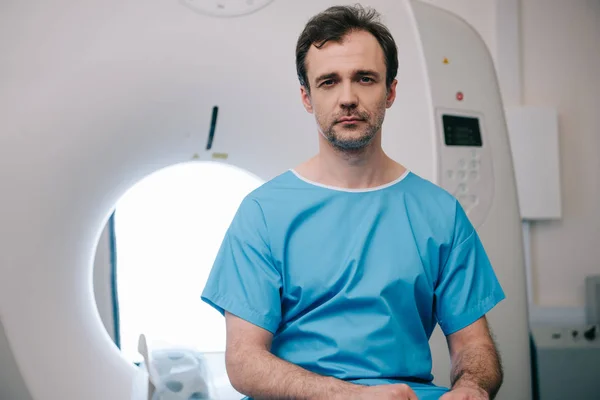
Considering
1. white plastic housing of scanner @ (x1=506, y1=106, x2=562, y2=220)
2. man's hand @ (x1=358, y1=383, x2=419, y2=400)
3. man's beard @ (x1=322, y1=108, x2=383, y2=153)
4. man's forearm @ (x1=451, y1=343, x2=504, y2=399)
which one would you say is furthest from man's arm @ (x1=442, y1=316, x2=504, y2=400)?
white plastic housing of scanner @ (x1=506, y1=106, x2=562, y2=220)

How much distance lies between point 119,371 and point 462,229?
2.99 feet

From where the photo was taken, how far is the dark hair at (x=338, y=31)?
1125 mm

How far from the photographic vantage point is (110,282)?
2.38 meters

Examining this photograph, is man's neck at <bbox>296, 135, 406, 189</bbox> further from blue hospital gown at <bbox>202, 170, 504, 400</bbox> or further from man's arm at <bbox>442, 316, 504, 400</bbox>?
man's arm at <bbox>442, 316, 504, 400</bbox>

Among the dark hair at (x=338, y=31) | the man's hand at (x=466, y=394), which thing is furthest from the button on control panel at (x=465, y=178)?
the man's hand at (x=466, y=394)

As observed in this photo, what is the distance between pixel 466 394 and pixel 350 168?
44cm

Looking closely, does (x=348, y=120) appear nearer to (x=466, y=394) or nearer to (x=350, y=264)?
(x=350, y=264)

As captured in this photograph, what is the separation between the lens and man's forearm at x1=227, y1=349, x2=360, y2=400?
37.5 inches

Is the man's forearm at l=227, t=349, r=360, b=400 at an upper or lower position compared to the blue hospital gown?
lower

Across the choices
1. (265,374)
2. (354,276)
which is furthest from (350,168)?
(265,374)

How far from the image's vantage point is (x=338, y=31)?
1.12 meters

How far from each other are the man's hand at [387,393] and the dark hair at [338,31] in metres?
0.56

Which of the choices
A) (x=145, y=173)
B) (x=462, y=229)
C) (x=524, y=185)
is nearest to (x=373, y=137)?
(x=462, y=229)

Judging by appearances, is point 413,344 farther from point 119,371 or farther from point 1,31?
point 1,31
